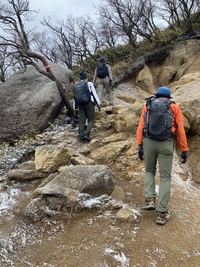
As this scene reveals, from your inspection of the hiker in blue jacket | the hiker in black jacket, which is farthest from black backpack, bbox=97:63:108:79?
the hiker in blue jacket

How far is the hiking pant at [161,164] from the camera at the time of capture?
442 centimetres

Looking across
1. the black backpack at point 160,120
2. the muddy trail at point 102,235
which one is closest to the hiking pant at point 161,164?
the black backpack at point 160,120

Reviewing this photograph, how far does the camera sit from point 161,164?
4.54 metres

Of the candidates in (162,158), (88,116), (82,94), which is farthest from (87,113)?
(162,158)

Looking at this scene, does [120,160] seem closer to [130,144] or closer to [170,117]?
[130,144]

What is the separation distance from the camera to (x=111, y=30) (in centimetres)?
2245

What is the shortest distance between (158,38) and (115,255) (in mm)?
15614

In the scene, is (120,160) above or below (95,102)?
below

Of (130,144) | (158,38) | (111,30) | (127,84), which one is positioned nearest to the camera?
(130,144)

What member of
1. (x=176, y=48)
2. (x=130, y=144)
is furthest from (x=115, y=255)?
(x=176, y=48)

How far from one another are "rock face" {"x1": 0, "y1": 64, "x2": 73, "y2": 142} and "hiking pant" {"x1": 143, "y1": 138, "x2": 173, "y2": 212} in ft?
18.2

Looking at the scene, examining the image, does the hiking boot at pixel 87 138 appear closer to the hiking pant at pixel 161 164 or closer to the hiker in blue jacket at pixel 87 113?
the hiker in blue jacket at pixel 87 113

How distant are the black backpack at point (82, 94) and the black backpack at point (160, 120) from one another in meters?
3.66

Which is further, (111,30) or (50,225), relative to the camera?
(111,30)
